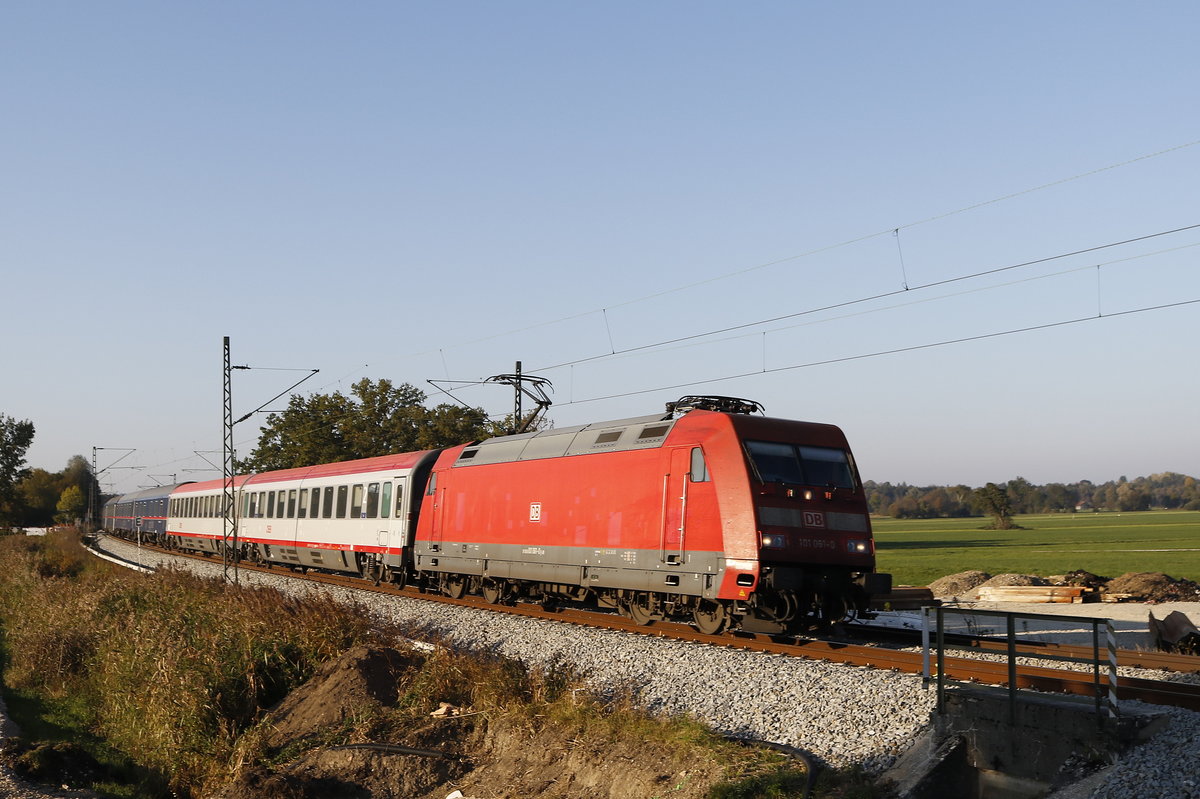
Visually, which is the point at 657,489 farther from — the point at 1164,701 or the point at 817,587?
the point at 1164,701

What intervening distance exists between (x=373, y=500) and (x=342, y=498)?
8.30 feet

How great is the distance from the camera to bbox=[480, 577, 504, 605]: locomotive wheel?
22.0 m

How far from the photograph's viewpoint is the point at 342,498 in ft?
99.3

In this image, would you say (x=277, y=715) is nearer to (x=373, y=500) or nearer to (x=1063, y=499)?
(x=373, y=500)

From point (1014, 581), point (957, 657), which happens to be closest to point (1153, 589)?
point (1014, 581)

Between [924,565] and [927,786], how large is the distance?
47.2 m

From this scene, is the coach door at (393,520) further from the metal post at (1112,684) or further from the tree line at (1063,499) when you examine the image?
the tree line at (1063,499)

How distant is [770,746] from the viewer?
33.0 ft

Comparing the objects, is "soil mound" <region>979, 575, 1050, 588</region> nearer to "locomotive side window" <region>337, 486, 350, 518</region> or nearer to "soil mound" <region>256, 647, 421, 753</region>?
"locomotive side window" <region>337, 486, 350, 518</region>

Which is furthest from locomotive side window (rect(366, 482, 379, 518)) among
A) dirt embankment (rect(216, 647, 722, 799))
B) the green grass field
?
the green grass field

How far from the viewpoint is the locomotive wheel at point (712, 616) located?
52.4ft

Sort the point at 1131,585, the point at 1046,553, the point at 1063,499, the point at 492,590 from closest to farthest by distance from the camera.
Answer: the point at 492,590 → the point at 1131,585 → the point at 1046,553 → the point at 1063,499

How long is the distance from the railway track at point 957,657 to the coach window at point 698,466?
8.16ft

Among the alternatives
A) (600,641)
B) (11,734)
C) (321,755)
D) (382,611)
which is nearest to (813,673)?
(600,641)
